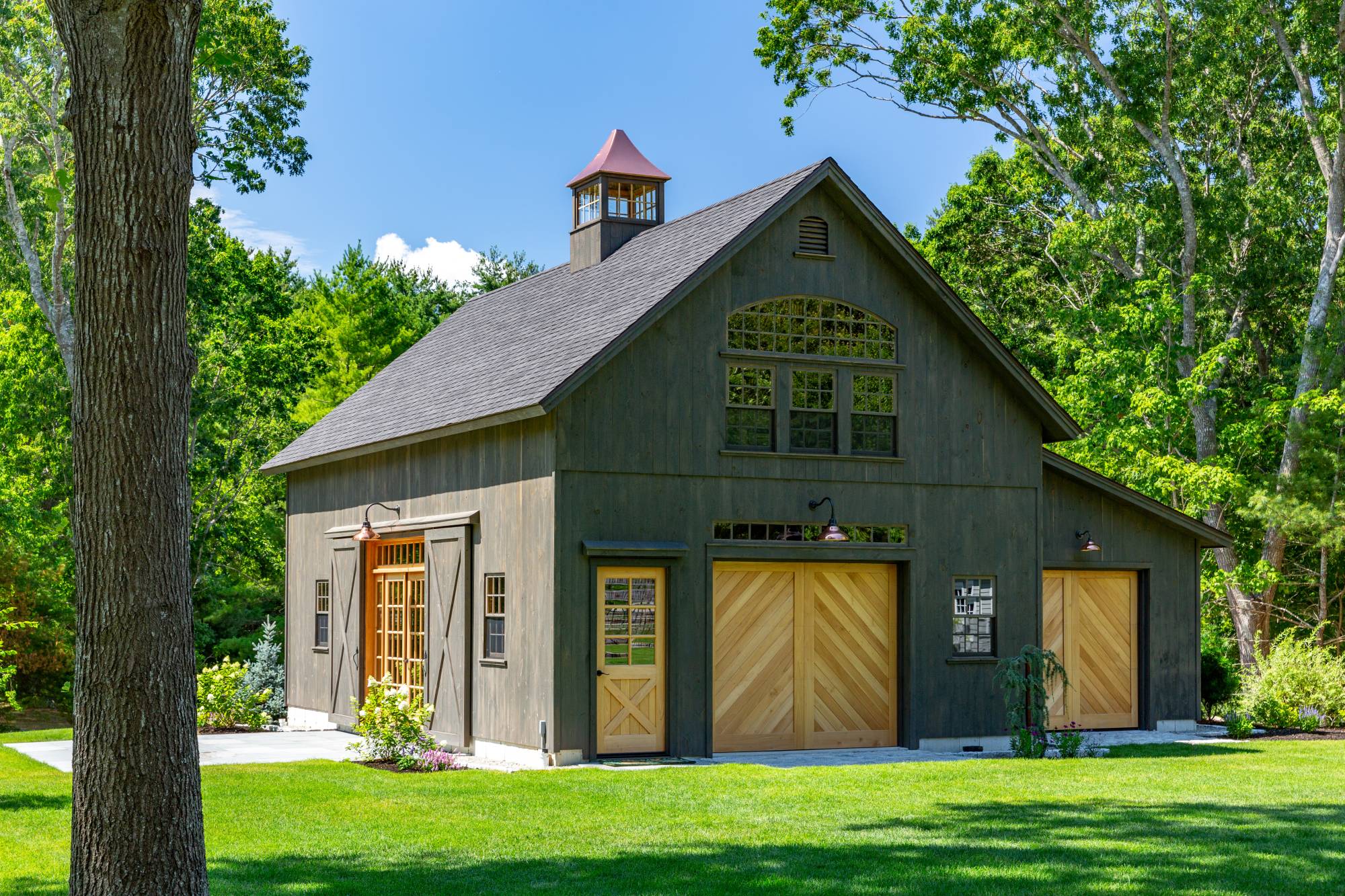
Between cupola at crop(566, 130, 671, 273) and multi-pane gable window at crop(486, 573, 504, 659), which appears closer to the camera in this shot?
multi-pane gable window at crop(486, 573, 504, 659)

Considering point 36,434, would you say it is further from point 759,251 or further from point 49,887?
point 49,887

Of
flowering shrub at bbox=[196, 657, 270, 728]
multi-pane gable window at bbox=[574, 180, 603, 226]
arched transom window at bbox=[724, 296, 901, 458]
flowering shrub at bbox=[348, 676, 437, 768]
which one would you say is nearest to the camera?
flowering shrub at bbox=[348, 676, 437, 768]

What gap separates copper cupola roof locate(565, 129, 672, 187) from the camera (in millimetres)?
A: 21938

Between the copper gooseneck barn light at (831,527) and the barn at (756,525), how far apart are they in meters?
0.05

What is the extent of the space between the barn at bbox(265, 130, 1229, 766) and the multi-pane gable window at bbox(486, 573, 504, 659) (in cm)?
4

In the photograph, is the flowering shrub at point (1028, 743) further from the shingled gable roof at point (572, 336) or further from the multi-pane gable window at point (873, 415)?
the shingled gable roof at point (572, 336)

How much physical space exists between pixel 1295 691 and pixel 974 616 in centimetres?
550

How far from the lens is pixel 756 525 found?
16797 millimetres

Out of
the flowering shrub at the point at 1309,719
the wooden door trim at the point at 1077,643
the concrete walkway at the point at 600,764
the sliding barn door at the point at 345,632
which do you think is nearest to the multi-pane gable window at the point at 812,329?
the wooden door trim at the point at 1077,643

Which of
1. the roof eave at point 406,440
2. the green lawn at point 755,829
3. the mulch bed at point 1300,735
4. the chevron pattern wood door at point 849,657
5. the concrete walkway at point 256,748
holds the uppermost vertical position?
the roof eave at point 406,440

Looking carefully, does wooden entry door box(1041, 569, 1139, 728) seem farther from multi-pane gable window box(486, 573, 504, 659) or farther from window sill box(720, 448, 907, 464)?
multi-pane gable window box(486, 573, 504, 659)

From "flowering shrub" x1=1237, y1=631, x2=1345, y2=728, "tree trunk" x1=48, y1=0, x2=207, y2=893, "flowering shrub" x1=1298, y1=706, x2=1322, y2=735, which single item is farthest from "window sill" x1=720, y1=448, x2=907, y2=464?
"tree trunk" x1=48, y1=0, x2=207, y2=893

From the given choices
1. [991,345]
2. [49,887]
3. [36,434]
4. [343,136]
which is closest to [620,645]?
[991,345]

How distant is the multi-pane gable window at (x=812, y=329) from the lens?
55.4 feet
